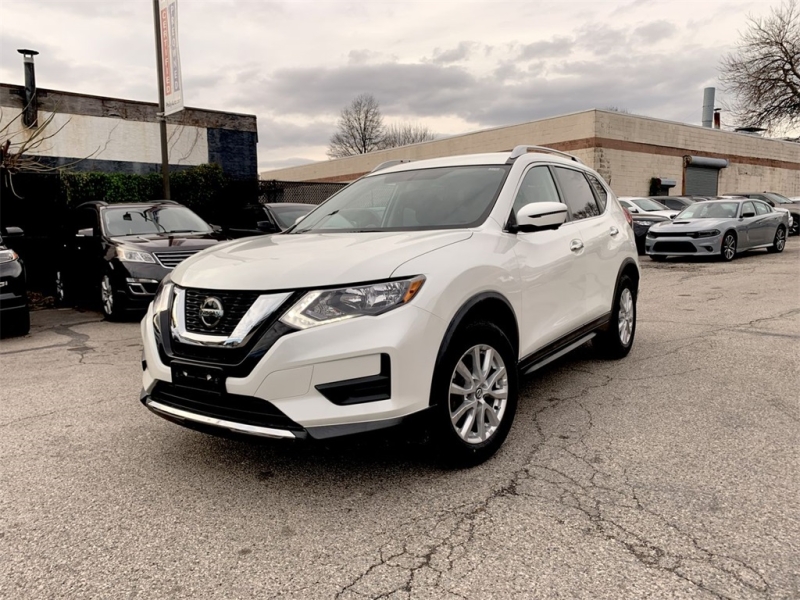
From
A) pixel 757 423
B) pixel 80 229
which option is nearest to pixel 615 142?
pixel 80 229

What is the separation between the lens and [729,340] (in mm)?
6344

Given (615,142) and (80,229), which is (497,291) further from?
(615,142)

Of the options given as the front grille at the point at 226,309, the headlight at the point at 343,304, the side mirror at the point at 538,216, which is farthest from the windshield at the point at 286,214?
the headlight at the point at 343,304

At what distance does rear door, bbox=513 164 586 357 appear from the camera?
3887 millimetres

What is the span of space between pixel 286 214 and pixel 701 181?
2894cm

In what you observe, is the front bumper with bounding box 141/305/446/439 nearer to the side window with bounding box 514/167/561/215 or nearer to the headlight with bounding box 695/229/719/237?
the side window with bounding box 514/167/561/215

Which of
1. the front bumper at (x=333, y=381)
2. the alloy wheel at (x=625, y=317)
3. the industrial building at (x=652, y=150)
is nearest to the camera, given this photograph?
the front bumper at (x=333, y=381)

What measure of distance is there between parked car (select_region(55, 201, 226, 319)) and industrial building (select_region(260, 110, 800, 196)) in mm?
20382

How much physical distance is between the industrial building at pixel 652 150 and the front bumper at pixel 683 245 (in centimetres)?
1175

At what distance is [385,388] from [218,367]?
2.65 ft

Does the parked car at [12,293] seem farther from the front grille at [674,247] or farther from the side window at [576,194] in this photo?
the front grille at [674,247]

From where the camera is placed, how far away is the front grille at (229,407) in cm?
282

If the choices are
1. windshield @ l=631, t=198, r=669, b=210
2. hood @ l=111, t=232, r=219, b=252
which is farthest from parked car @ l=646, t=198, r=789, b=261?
hood @ l=111, t=232, r=219, b=252

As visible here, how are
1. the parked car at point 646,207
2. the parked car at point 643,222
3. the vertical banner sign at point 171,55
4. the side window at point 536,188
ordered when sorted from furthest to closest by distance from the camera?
the parked car at point 646,207
the parked car at point 643,222
the vertical banner sign at point 171,55
the side window at point 536,188
